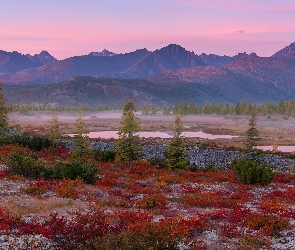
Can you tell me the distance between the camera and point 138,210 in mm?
17719

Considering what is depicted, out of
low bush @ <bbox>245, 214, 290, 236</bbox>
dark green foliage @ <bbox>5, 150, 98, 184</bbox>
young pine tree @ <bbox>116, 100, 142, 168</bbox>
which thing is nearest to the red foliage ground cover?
low bush @ <bbox>245, 214, 290, 236</bbox>

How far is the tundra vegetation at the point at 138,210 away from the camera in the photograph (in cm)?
1204

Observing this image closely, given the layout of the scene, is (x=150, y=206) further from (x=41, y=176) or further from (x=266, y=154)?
(x=266, y=154)

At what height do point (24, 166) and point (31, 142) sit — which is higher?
point (24, 166)

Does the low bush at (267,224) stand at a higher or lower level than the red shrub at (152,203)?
higher

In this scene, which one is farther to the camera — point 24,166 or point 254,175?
point 254,175

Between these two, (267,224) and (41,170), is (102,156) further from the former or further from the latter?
(267,224)

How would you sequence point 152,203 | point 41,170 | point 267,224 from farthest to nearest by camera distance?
point 41,170 < point 152,203 < point 267,224

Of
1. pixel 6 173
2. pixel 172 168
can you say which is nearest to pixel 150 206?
pixel 6 173

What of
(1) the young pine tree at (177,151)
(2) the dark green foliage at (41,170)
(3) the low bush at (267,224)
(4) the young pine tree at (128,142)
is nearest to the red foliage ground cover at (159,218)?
(3) the low bush at (267,224)

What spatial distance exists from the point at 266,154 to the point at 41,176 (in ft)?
182

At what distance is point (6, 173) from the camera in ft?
85.3

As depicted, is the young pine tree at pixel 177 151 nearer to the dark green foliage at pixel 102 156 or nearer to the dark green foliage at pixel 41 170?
the dark green foliage at pixel 102 156

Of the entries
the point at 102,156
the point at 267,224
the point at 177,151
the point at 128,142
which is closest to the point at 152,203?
the point at 267,224
